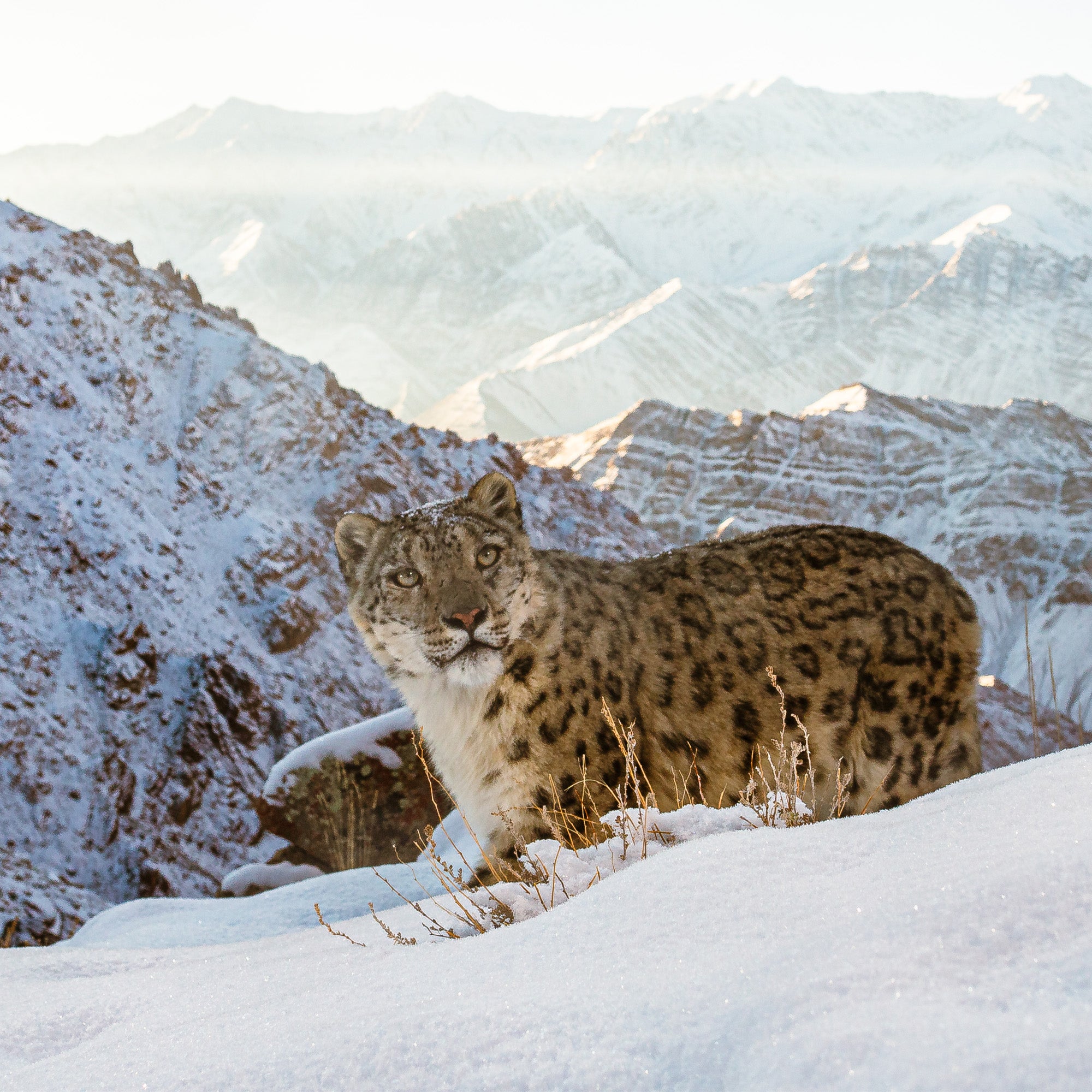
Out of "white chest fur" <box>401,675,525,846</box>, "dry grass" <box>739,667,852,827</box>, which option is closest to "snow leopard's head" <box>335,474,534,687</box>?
"white chest fur" <box>401,675,525,846</box>

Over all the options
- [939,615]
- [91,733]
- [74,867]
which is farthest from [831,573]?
[91,733]

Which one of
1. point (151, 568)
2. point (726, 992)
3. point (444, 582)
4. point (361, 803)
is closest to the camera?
point (726, 992)

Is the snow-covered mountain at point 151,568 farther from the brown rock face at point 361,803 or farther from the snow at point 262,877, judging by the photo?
the brown rock face at point 361,803

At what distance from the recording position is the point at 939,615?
22.0 feet

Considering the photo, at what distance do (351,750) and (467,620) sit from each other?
9.91m

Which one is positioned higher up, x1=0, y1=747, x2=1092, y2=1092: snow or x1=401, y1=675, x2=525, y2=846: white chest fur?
x1=0, y1=747, x2=1092, y2=1092: snow

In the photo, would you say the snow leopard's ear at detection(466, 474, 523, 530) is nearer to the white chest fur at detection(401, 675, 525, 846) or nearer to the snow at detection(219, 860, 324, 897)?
the white chest fur at detection(401, 675, 525, 846)

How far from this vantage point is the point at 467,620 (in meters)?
5.95

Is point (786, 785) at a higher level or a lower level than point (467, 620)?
lower

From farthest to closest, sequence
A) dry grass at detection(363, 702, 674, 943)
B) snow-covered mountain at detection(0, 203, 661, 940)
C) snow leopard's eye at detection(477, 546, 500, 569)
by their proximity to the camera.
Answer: snow-covered mountain at detection(0, 203, 661, 940) → snow leopard's eye at detection(477, 546, 500, 569) → dry grass at detection(363, 702, 674, 943)

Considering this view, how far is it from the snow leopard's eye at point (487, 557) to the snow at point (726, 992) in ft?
8.50

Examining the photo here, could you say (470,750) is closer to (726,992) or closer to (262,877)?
(726,992)

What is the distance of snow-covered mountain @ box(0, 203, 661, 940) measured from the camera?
3494 cm

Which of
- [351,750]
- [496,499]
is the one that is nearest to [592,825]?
[496,499]
